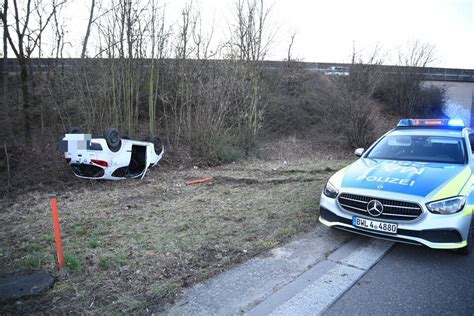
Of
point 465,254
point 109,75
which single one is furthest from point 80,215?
point 109,75

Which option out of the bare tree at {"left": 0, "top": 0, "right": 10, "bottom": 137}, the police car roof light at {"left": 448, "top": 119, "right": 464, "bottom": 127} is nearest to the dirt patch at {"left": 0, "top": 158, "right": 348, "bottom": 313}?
the police car roof light at {"left": 448, "top": 119, "right": 464, "bottom": 127}

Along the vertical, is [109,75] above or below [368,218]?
above

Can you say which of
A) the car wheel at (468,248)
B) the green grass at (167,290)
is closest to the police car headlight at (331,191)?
the car wheel at (468,248)

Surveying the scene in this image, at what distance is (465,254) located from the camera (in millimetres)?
3965

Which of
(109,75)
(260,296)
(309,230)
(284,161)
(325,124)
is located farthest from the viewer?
(325,124)

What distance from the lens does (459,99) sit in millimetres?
27484

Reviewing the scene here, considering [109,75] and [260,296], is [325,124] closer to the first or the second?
[109,75]

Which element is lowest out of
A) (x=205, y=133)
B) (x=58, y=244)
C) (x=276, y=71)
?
(x=58, y=244)

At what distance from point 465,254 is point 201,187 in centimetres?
531

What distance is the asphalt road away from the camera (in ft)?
9.76

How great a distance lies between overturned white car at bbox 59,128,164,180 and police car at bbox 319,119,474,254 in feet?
16.1

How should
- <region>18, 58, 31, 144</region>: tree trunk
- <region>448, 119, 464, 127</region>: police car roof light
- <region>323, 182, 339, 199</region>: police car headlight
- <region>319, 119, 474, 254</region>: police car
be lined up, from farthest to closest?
<region>18, 58, 31, 144</region>: tree trunk
<region>448, 119, 464, 127</region>: police car roof light
<region>323, 182, 339, 199</region>: police car headlight
<region>319, 119, 474, 254</region>: police car

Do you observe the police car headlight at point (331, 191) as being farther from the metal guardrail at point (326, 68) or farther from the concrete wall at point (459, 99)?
the concrete wall at point (459, 99)

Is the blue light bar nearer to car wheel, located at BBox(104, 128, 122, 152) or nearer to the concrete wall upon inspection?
car wheel, located at BBox(104, 128, 122, 152)
